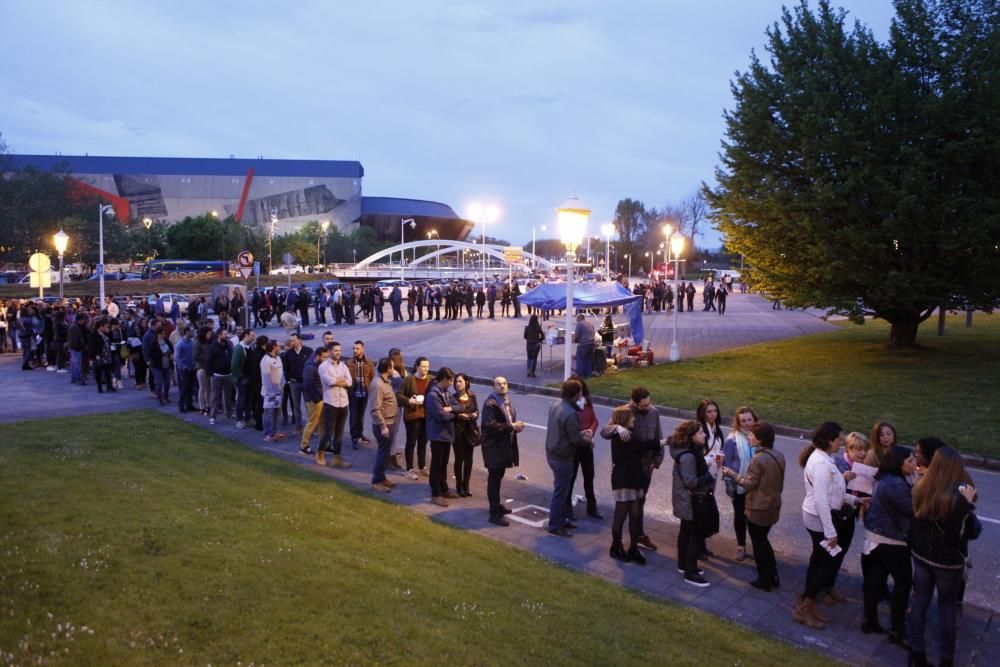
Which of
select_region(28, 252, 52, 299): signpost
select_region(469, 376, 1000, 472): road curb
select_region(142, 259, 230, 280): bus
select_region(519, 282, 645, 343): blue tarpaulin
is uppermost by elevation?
select_region(142, 259, 230, 280): bus

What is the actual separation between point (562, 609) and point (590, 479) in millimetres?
2910

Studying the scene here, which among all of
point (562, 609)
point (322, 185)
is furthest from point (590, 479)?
point (322, 185)

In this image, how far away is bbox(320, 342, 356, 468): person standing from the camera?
32.3ft

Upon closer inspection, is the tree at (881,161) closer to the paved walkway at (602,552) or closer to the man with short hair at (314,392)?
the paved walkway at (602,552)

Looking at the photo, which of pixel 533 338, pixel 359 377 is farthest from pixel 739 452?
pixel 533 338

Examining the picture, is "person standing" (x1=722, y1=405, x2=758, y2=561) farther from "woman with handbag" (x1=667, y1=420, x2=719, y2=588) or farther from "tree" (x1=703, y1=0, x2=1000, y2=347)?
"tree" (x1=703, y1=0, x2=1000, y2=347)

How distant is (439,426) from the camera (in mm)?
8445

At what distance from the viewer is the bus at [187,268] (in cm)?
6750

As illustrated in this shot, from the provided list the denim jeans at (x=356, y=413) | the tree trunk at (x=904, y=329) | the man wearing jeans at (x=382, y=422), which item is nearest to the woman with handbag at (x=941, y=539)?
the man wearing jeans at (x=382, y=422)

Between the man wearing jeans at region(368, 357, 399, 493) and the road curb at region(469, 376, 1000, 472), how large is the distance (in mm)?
4165

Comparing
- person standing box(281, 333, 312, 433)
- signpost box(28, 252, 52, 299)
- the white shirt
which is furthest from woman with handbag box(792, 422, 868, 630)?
signpost box(28, 252, 52, 299)

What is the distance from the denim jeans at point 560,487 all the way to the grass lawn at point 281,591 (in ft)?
2.56

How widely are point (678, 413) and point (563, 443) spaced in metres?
7.61

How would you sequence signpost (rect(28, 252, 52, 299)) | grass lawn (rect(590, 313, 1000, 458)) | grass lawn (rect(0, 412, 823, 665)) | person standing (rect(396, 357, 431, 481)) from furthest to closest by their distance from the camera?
1. signpost (rect(28, 252, 52, 299))
2. grass lawn (rect(590, 313, 1000, 458))
3. person standing (rect(396, 357, 431, 481))
4. grass lawn (rect(0, 412, 823, 665))
